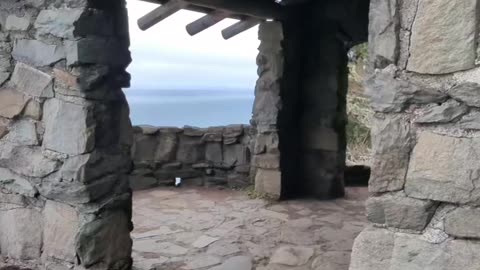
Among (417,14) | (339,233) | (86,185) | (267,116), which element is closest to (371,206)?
(417,14)

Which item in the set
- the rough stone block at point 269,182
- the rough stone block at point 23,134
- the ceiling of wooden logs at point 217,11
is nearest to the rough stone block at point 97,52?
the rough stone block at point 23,134

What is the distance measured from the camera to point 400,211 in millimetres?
1490

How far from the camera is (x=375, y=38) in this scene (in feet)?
4.97

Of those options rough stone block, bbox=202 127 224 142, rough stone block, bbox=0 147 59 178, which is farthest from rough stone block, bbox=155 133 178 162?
rough stone block, bbox=0 147 59 178

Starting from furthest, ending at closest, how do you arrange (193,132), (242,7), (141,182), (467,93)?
Result: (193,132) → (141,182) → (242,7) → (467,93)

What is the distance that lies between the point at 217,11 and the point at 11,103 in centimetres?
259

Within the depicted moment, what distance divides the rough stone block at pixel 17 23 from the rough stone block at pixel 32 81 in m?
0.19

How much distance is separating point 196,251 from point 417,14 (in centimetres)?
250

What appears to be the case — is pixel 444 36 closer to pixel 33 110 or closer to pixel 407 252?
pixel 407 252

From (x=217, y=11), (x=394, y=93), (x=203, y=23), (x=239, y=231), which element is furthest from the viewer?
(x=203, y=23)

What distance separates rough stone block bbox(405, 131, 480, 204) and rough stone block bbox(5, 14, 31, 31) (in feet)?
6.78

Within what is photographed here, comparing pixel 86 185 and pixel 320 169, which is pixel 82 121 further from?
pixel 320 169

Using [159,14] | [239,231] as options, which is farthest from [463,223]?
[159,14]

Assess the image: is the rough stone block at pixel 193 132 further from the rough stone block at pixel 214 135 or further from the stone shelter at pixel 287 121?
the stone shelter at pixel 287 121
